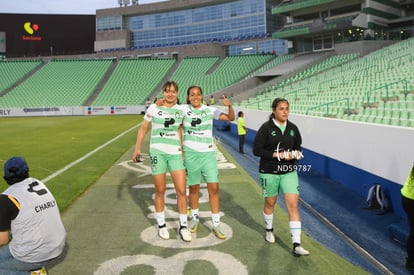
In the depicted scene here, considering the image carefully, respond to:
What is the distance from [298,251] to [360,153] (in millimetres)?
4183

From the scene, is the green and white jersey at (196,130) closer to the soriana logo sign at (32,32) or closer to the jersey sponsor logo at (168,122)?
the jersey sponsor logo at (168,122)

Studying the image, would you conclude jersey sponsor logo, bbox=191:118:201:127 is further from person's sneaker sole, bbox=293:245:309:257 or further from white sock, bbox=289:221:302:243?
person's sneaker sole, bbox=293:245:309:257

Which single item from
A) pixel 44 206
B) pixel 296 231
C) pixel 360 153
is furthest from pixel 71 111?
pixel 44 206

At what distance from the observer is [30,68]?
60.3 m

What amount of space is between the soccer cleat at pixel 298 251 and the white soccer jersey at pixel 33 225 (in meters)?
2.73

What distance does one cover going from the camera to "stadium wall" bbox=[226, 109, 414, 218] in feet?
21.1

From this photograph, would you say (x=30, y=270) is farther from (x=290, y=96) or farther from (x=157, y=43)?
(x=157, y=43)

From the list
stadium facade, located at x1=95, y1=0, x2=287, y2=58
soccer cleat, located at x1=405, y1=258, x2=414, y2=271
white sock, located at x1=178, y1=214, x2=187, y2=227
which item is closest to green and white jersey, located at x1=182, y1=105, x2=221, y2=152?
white sock, located at x1=178, y1=214, x2=187, y2=227

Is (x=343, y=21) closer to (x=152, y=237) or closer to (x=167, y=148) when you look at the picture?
(x=167, y=148)

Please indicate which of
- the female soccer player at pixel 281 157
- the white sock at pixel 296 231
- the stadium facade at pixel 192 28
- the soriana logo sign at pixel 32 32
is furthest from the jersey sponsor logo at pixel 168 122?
the soriana logo sign at pixel 32 32

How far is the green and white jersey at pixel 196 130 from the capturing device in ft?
17.4

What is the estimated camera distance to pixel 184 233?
5219 millimetres

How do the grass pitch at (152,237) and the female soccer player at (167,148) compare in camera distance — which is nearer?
the grass pitch at (152,237)

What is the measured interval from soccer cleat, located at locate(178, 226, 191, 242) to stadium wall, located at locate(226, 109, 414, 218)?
372cm
